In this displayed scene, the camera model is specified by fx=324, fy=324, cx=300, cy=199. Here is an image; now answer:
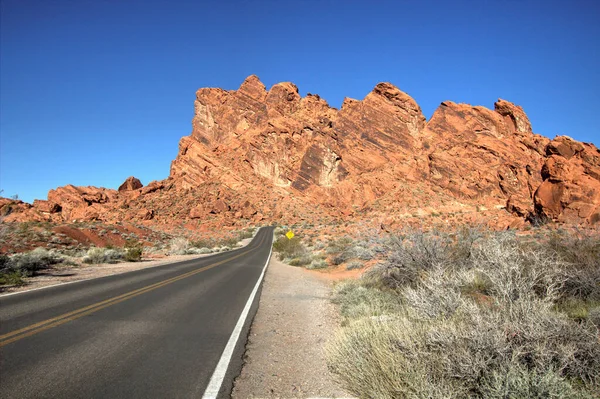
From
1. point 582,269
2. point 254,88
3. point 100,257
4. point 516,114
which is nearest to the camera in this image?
point 582,269

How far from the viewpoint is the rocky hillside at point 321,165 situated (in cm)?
7281

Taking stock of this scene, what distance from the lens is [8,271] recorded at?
12.3 m

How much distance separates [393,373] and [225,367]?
7.99ft

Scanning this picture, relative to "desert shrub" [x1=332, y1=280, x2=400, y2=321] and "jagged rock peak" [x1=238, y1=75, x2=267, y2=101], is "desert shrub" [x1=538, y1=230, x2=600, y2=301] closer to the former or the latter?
"desert shrub" [x1=332, y1=280, x2=400, y2=321]

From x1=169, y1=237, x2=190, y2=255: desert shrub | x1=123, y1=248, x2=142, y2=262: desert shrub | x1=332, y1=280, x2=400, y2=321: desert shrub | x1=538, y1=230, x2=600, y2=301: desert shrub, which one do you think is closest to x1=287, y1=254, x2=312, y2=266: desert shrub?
x1=123, y1=248, x2=142, y2=262: desert shrub

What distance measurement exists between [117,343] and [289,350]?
2.88m

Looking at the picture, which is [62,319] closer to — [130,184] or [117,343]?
[117,343]

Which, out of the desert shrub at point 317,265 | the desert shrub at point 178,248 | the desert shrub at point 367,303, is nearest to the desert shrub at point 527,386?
the desert shrub at point 367,303

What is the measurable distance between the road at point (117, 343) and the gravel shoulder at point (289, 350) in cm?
28

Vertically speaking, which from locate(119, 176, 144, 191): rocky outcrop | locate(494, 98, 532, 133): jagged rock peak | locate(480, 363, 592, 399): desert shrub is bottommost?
locate(480, 363, 592, 399): desert shrub

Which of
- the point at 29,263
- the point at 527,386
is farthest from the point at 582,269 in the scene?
the point at 29,263

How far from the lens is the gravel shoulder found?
412 cm

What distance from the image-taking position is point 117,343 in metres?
5.39

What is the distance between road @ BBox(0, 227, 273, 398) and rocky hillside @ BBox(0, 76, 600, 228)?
55488mm
